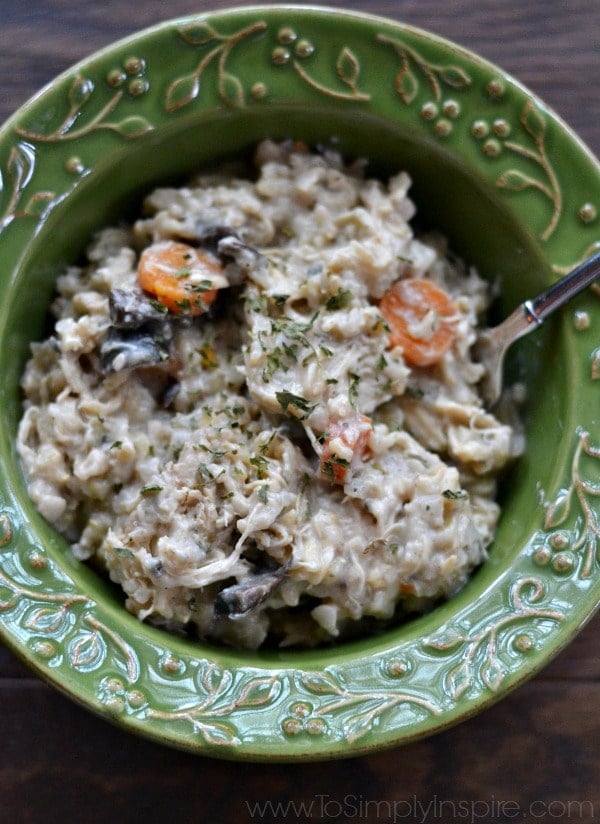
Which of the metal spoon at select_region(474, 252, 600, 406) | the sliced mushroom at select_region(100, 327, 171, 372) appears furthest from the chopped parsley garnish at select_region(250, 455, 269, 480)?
the metal spoon at select_region(474, 252, 600, 406)

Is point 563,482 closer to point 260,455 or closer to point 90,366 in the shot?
point 260,455

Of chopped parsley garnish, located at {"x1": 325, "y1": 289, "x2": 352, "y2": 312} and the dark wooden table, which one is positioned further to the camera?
the dark wooden table

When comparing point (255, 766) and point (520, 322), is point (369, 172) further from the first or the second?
point (255, 766)

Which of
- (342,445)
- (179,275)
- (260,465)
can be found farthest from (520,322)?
(179,275)

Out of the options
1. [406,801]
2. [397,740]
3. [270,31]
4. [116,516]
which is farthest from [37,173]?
[406,801]

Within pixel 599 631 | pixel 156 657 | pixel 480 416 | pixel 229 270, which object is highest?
pixel 229 270

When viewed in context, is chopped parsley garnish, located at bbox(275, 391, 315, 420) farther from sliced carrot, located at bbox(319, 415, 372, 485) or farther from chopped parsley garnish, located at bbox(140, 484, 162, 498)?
chopped parsley garnish, located at bbox(140, 484, 162, 498)
